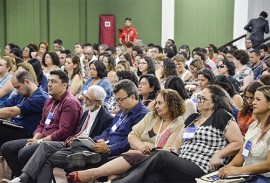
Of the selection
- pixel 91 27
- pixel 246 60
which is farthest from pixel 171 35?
pixel 246 60

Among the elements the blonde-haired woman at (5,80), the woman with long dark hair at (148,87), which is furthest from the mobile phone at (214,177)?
the blonde-haired woman at (5,80)

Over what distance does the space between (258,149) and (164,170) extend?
0.69m

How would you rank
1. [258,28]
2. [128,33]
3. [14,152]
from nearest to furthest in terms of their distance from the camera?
[14,152] < [258,28] < [128,33]

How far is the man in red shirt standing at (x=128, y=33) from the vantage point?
14836mm

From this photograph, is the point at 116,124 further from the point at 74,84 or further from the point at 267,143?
the point at 74,84

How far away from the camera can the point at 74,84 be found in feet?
24.7

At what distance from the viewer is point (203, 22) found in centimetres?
1530

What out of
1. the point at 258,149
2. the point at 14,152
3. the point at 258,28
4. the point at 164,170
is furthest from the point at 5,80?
the point at 258,28

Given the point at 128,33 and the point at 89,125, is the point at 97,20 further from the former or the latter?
the point at 89,125

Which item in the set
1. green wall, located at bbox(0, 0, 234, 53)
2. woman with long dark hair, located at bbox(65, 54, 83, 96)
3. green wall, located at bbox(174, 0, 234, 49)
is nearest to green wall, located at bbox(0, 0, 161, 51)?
green wall, located at bbox(0, 0, 234, 53)

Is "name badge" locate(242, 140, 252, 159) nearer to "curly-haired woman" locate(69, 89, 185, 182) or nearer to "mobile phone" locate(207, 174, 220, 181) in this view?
"mobile phone" locate(207, 174, 220, 181)

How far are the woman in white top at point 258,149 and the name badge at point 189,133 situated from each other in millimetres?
399

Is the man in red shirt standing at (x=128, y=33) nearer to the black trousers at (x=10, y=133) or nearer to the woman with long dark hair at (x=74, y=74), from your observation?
the woman with long dark hair at (x=74, y=74)

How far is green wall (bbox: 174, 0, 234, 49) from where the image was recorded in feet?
49.1
